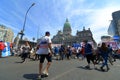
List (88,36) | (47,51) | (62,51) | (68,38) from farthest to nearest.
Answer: (68,38) < (88,36) < (62,51) < (47,51)

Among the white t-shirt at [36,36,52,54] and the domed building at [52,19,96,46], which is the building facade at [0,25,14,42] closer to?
the white t-shirt at [36,36,52,54]

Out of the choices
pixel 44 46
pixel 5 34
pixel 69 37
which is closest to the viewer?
pixel 44 46

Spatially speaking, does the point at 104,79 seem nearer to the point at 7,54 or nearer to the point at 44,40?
the point at 44,40

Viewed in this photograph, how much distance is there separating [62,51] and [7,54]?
717cm

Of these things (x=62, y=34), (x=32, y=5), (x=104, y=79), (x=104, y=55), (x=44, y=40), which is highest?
(x=62, y=34)

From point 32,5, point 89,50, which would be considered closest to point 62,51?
point 89,50

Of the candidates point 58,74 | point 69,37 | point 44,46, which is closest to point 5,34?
point 58,74

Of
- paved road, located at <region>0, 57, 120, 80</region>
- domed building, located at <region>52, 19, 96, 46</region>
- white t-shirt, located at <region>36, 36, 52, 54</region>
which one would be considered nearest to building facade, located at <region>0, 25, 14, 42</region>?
paved road, located at <region>0, 57, 120, 80</region>

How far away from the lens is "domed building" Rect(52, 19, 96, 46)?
13538 cm

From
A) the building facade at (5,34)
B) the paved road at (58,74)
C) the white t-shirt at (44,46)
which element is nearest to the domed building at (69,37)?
the building facade at (5,34)

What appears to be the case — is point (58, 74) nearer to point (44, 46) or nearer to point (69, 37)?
point (44, 46)

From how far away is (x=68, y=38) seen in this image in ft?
487

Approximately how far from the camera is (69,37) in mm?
149625

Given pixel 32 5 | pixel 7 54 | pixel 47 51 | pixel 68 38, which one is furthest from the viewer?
pixel 68 38
